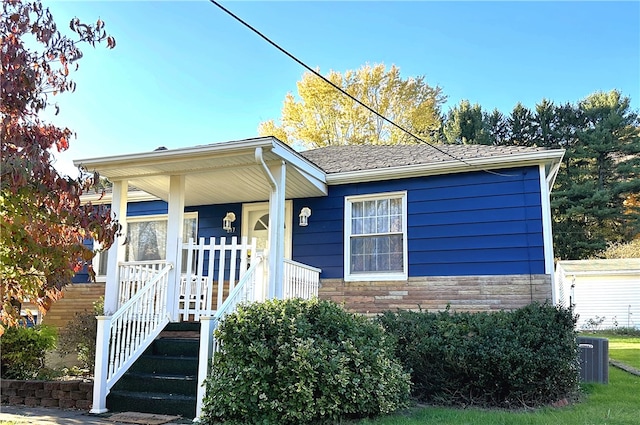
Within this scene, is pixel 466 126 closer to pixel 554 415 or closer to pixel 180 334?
pixel 180 334

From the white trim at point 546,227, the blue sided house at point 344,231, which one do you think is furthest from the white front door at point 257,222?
the white trim at point 546,227

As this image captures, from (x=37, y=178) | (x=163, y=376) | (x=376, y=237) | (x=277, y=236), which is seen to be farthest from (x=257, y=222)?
(x=37, y=178)

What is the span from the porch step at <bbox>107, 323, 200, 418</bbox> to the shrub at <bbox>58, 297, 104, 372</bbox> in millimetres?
1651

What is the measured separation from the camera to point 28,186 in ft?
12.1

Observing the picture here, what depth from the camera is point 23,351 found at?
25.4 feet

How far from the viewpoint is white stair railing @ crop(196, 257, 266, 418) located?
5425 millimetres

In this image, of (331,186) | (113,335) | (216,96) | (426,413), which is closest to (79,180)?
(113,335)

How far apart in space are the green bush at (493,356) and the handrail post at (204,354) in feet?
7.52

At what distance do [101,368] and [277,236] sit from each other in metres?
2.63

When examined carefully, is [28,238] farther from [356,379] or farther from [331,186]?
[331,186]

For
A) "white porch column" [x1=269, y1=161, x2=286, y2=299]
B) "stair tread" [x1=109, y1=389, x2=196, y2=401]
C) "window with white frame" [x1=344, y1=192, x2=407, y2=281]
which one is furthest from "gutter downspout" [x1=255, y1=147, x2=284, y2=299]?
"window with white frame" [x1=344, y1=192, x2=407, y2=281]

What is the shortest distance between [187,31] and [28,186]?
6.23 metres

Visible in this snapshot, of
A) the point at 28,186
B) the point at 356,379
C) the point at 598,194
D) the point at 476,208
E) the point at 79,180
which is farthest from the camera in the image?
the point at 598,194

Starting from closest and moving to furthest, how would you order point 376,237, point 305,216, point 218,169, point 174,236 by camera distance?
1. point 218,169
2. point 174,236
3. point 376,237
4. point 305,216
